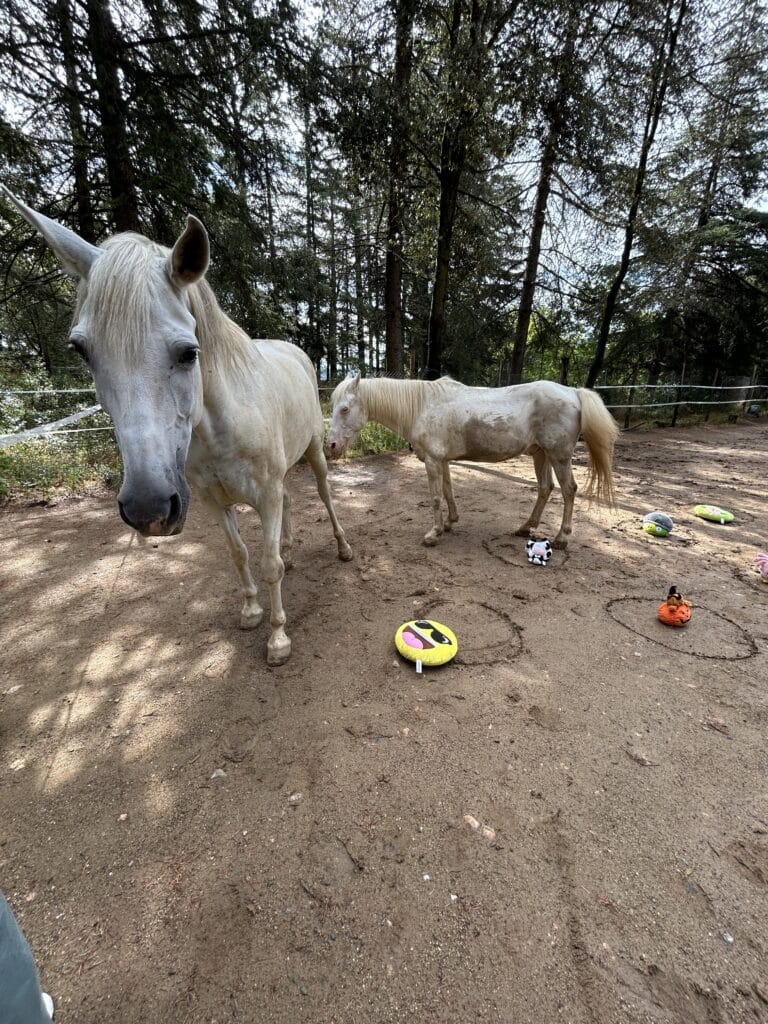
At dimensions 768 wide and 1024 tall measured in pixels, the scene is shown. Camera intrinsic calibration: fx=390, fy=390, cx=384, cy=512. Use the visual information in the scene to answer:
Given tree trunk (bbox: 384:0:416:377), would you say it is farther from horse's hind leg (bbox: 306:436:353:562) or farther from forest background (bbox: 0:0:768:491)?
horse's hind leg (bbox: 306:436:353:562)

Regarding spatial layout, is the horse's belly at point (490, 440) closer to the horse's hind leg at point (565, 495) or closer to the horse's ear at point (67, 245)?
the horse's hind leg at point (565, 495)

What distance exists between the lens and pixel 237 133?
16.4 ft

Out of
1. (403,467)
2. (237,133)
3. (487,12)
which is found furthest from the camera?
(403,467)

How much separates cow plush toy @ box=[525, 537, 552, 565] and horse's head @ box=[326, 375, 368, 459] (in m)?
Result: 2.07

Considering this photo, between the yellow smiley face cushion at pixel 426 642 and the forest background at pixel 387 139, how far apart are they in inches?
224

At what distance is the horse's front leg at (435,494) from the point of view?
4016 millimetres

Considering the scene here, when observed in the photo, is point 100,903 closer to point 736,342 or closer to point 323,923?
point 323,923

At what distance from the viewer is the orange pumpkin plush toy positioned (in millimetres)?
2717

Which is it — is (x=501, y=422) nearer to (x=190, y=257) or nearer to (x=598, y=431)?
(x=598, y=431)

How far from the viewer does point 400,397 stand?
409cm

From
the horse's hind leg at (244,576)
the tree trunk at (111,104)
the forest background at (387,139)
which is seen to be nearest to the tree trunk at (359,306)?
the forest background at (387,139)

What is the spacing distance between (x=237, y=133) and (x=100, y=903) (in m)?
7.27

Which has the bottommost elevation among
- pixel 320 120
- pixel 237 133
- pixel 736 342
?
pixel 736 342

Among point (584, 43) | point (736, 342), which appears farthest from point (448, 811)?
point (736, 342)
